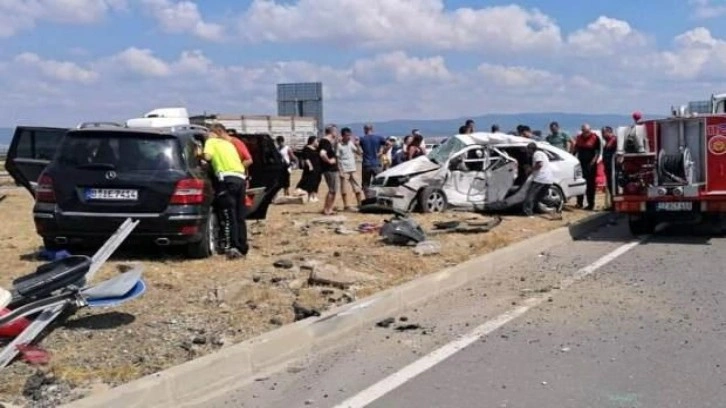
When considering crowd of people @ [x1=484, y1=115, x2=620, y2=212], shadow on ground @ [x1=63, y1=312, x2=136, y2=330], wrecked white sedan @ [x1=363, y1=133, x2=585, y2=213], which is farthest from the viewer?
crowd of people @ [x1=484, y1=115, x2=620, y2=212]

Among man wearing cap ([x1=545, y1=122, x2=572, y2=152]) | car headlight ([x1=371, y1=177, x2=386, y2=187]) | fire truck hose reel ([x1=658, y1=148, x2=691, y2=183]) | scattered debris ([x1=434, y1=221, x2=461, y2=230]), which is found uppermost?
man wearing cap ([x1=545, y1=122, x2=572, y2=152])

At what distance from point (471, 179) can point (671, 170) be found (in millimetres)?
3874

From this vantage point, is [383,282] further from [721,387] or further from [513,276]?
[721,387]

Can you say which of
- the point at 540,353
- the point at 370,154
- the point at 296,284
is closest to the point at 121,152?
the point at 296,284

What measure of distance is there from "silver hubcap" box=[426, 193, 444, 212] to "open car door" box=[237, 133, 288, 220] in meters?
3.39

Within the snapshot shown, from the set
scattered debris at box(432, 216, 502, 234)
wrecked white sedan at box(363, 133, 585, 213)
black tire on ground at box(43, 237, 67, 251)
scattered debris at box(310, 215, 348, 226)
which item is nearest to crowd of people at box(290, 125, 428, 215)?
wrecked white sedan at box(363, 133, 585, 213)

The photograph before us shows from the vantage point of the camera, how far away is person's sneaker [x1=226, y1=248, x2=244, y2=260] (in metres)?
10.6

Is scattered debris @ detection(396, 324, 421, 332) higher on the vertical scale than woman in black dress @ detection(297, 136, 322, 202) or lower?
lower

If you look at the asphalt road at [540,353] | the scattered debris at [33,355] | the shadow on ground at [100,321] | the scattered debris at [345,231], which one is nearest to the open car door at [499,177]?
the scattered debris at [345,231]

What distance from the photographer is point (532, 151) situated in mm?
16062

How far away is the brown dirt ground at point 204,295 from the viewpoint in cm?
602

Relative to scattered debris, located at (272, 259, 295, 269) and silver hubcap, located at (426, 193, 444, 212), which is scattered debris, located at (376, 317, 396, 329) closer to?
scattered debris, located at (272, 259, 295, 269)

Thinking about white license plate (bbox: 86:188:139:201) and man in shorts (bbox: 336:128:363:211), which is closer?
white license plate (bbox: 86:188:139:201)

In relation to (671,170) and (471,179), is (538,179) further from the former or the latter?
(671,170)
